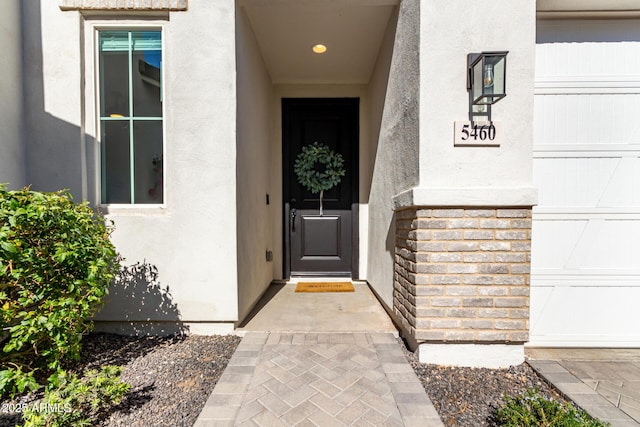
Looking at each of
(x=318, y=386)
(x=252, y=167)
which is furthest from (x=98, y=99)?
(x=318, y=386)

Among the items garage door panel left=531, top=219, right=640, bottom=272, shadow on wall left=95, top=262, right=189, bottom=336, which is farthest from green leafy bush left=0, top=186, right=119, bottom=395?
garage door panel left=531, top=219, right=640, bottom=272

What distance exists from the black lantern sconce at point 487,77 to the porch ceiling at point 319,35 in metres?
1.10

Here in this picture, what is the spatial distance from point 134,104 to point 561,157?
3.57m

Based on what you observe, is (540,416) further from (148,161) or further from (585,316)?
(148,161)

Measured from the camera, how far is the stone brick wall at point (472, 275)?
2.00 metres

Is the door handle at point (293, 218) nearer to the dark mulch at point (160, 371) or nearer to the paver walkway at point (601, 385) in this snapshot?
the dark mulch at point (160, 371)

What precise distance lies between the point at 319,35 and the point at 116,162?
2.34 metres

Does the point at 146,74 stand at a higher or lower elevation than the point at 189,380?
higher

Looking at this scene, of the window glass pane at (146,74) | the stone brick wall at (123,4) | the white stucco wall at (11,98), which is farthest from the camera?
the window glass pane at (146,74)

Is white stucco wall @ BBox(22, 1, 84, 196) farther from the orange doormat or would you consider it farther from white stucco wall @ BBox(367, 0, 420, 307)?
white stucco wall @ BBox(367, 0, 420, 307)

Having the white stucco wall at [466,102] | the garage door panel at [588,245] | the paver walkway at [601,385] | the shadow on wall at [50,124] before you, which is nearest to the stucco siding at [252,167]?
the shadow on wall at [50,124]

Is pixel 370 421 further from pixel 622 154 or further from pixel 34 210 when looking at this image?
pixel 622 154

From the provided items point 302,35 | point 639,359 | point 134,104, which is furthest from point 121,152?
point 639,359

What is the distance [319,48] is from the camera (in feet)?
10.7
